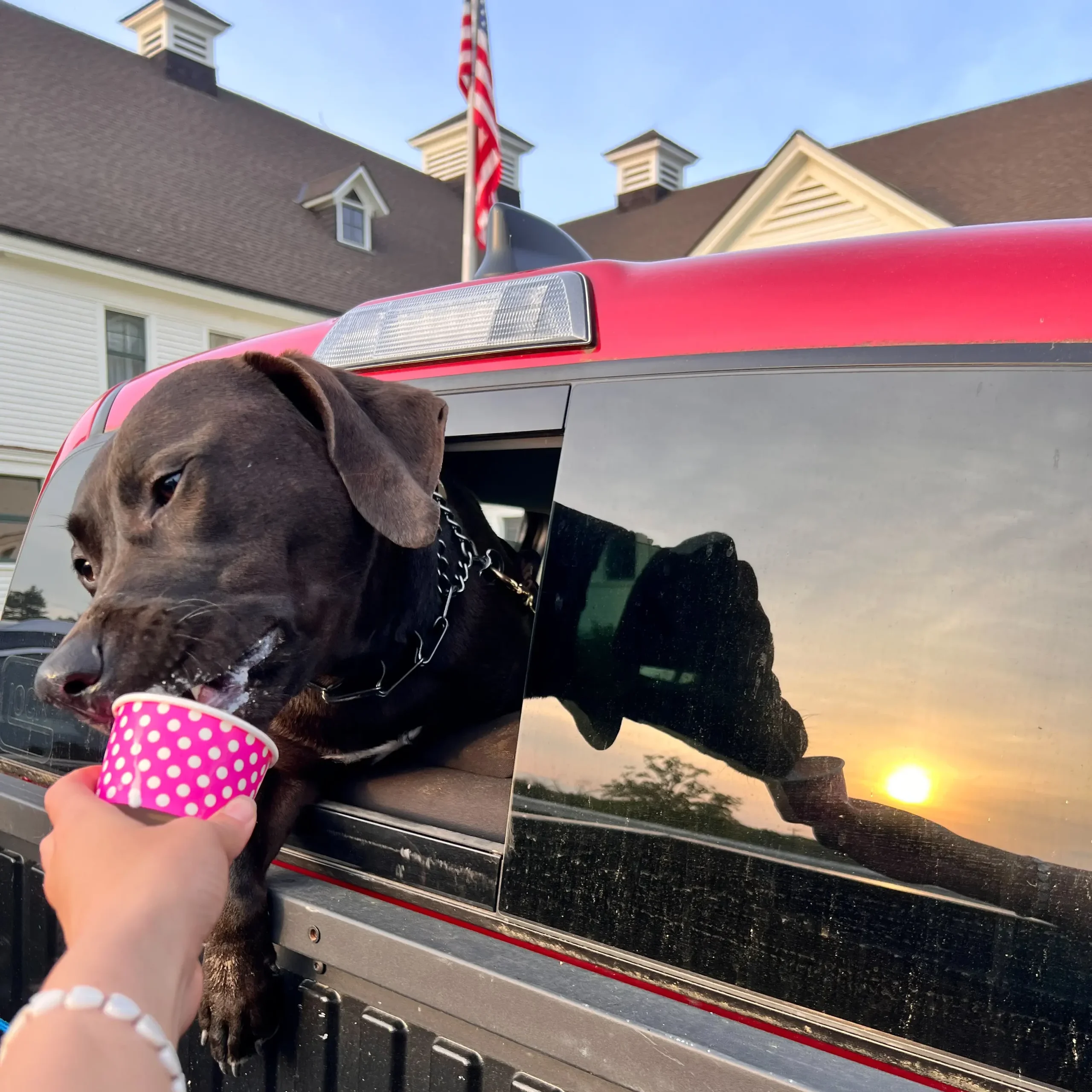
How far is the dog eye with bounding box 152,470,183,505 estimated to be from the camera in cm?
194

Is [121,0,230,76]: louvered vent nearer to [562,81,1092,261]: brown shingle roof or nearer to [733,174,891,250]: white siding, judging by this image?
[562,81,1092,261]: brown shingle roof

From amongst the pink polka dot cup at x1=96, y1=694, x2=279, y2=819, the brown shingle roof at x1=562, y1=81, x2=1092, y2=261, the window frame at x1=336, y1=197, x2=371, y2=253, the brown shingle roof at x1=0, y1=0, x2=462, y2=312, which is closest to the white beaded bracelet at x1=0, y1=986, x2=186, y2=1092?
the pink polka dot cup at x1=96, y1=694, x2=279, y2=819

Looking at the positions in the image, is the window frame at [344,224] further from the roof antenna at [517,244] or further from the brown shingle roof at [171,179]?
the roof antenna at [517,244]

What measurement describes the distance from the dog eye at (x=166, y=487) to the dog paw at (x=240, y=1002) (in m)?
0.88

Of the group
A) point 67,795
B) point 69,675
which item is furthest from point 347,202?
point 67,795

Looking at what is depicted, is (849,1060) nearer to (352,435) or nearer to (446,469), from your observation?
(352,435)

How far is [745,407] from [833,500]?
0.22m

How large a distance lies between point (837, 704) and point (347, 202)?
22.9 m

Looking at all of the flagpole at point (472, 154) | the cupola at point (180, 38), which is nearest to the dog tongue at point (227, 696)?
the flagpole at point (472, 154)

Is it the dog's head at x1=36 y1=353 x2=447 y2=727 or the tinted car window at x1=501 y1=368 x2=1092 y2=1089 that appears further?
the dog's head at x1=36 y1=353 x2=447 y2=727

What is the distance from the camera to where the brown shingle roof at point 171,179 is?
1762cm

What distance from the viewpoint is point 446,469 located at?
3.07 metres

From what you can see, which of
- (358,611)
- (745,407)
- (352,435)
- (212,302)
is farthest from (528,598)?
(212,302)

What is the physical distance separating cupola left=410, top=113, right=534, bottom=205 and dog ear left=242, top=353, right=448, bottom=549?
27.1 metres
